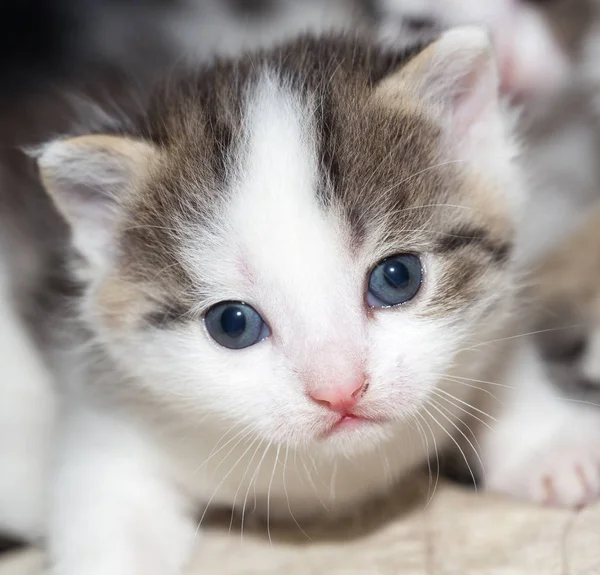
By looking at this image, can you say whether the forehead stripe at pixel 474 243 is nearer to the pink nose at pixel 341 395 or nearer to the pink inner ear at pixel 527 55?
the pink nose at pixel 341 395

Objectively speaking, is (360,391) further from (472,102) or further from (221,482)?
(472,102)

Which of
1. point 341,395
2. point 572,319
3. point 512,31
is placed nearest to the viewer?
point 341,395

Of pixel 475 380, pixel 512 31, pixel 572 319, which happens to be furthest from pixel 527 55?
pixel 475 380

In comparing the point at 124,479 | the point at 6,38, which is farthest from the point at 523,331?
→ the point at 6,38

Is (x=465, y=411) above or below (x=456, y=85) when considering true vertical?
below

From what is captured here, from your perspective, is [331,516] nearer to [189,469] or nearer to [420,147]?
[189,469]

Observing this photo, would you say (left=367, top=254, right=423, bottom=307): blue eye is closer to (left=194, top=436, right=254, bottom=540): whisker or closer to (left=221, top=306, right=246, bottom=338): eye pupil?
(left=221, top=306, right=246, bottom=338): eye pupil

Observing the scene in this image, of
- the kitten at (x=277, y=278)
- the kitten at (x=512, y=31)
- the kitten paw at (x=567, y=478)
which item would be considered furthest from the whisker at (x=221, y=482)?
the kitten at (x=512, y=31)

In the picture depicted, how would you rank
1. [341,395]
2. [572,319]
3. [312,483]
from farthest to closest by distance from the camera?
1. [572,319]
2. [312,483]
3. [341,395]
